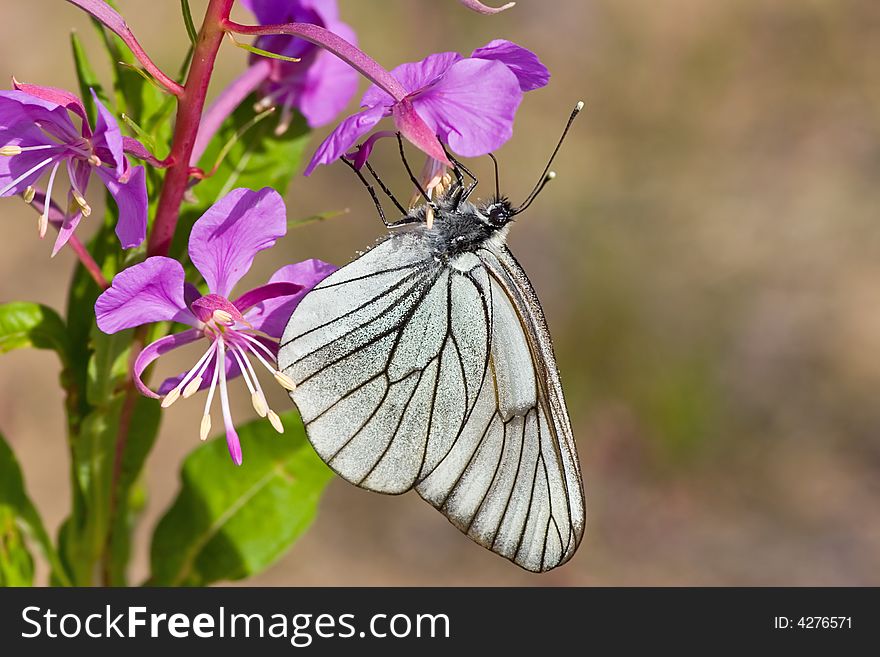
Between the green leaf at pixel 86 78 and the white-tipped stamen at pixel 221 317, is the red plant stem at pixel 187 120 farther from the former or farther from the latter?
the green leaf at pixel 86 78

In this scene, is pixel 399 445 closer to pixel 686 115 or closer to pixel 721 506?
pixel 721 506

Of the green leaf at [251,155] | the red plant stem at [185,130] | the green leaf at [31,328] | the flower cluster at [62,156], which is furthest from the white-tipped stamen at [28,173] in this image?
the green leaf at [251,155]

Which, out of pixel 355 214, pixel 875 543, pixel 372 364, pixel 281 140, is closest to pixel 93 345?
pixel 372 364

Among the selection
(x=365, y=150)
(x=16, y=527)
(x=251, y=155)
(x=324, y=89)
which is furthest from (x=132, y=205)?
(x=16, y=527)

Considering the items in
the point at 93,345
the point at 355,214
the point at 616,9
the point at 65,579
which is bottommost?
the point at 65,579

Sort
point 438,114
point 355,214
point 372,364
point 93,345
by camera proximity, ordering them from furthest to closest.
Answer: point 355,214
point 372,364
point 93,345
point 438,114

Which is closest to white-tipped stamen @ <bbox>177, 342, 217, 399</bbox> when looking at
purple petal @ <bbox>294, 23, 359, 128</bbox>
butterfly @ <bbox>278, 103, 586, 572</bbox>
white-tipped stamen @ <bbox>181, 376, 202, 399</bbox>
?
white-tipped stamen @ <bbox>181, 376, 202, 399</bbox>
